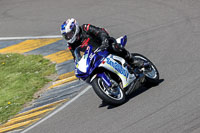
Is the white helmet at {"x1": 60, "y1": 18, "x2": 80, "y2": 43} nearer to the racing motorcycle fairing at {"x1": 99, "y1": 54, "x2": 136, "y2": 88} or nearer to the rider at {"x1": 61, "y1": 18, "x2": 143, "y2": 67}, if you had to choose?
the rider at {"x1": 61, "y1": 18, "x2": 143, "y2": 67}

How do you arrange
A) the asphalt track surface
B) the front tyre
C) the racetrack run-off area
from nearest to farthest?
the asphalt track surface, the front tyre, the racetrack run-off area

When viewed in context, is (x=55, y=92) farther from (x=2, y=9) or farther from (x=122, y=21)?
(x=2, y=9)

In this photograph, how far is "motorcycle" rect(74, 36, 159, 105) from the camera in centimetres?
749

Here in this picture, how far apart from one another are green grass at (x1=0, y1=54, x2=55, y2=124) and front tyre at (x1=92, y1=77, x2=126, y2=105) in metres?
2.91

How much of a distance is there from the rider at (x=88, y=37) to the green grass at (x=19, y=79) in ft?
8.97

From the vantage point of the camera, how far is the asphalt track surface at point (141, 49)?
6.85m

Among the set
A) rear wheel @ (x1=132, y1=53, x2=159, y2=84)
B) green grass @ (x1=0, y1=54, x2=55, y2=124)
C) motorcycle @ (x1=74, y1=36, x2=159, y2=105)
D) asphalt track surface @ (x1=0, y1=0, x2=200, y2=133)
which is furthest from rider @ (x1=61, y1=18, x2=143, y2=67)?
green grass @ (x1=0, y1=54, x2=55, y2=124)

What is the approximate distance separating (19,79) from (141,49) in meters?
3.66

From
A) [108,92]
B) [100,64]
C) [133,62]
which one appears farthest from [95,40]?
[108,92]

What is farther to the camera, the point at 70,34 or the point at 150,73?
the point at 150,73

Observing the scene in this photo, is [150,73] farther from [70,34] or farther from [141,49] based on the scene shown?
[141,49]

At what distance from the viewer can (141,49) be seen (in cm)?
1133

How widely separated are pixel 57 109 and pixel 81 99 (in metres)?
0.57

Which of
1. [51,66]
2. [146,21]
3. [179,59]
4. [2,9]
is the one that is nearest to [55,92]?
[51,66]
